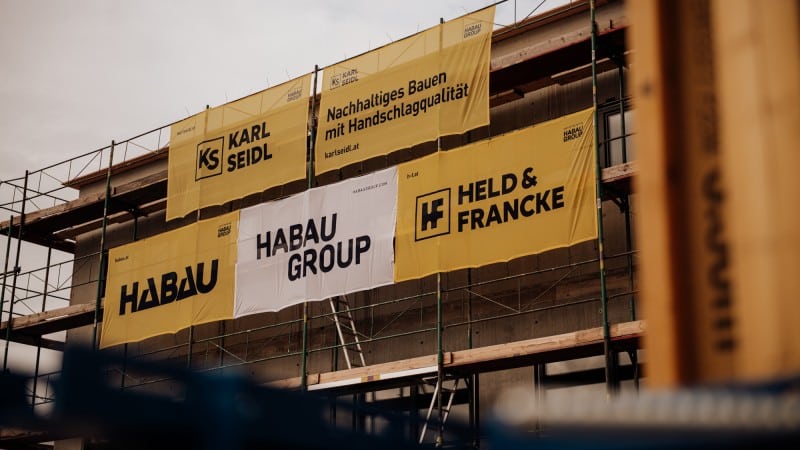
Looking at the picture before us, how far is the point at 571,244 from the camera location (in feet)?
64.1

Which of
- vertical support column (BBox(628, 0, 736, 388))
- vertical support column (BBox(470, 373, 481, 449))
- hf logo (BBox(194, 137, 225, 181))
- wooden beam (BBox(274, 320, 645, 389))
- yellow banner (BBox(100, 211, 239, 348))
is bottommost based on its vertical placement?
vertical support column (BBox(628, 0, 736, 388))

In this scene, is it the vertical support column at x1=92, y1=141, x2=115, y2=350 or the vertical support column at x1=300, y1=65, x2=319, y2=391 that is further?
the vertical support column at x1=92, y1=141, x2=115, y2=350

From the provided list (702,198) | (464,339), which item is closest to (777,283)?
(702,198)

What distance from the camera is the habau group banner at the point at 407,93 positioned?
2217 centimetres

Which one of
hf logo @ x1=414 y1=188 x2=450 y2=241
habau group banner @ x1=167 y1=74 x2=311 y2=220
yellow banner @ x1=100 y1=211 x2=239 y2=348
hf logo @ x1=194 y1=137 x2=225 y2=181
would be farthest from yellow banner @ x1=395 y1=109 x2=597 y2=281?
hf logo @ x1=194 y1=137 x2=225 y2=181

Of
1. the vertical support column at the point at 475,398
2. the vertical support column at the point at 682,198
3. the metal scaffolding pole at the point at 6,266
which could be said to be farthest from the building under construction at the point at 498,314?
the vertical support column at the point at 682,198

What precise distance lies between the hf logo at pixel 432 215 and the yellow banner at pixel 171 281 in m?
5.21

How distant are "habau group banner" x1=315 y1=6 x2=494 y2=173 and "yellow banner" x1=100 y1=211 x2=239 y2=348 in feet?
11.0

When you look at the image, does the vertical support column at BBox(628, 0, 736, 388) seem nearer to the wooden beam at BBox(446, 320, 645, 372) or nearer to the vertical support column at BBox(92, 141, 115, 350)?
the wooden beam at BBox(446, 320, 645, 372)

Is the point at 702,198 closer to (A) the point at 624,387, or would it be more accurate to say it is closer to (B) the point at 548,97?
(A) the point at 624,387

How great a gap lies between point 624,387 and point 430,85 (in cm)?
748

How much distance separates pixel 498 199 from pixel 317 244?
14.9ft

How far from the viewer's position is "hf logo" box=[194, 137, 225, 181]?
26.5 metres

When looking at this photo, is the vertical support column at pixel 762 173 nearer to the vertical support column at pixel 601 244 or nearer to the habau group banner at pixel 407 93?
Answer: the vertical support column at pixel 601 244
